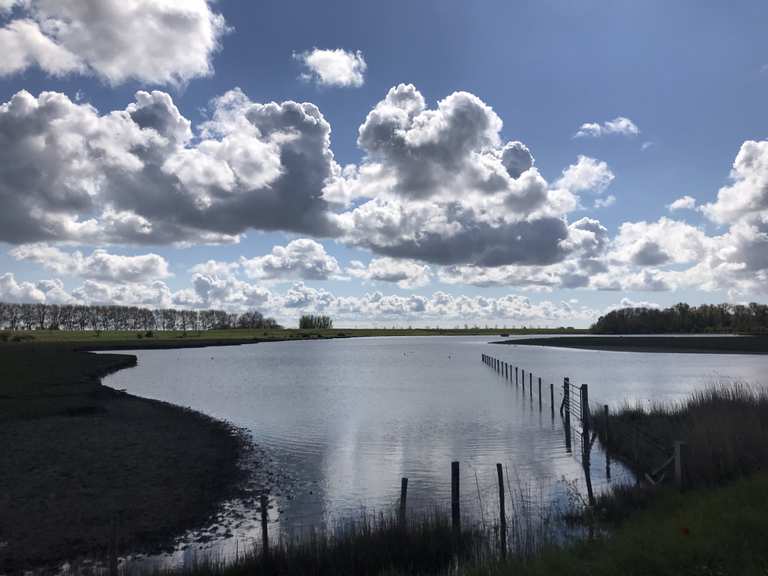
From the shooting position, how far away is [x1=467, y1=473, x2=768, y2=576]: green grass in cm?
1092

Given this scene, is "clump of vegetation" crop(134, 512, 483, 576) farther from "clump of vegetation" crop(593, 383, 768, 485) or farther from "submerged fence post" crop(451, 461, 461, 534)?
"clump of vegetation" crop(593, 383, 768, 485)

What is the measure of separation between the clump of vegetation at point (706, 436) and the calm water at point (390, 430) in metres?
1.63

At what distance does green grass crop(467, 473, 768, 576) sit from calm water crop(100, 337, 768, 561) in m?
7.15

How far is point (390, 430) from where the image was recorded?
121 feet

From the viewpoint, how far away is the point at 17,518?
1825 centimetres

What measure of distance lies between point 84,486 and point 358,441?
15.0 m

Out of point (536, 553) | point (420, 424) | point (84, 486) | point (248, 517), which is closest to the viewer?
point (536, 553)

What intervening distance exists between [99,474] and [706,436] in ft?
76.7

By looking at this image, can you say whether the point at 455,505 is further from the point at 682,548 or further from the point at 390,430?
the point at 390,430

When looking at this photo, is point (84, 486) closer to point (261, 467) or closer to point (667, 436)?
point (261, 467)

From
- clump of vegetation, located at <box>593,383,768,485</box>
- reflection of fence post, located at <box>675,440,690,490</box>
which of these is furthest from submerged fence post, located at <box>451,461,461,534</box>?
clump of vegetation, located at <box>593,383,768,485</box>

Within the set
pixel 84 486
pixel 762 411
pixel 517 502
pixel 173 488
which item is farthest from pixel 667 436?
pixel 84 486

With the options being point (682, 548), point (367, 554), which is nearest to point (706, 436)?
point (682, 548)

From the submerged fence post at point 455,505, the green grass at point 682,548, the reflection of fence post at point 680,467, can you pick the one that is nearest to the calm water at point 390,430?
the submerged fence post at point 455,505
